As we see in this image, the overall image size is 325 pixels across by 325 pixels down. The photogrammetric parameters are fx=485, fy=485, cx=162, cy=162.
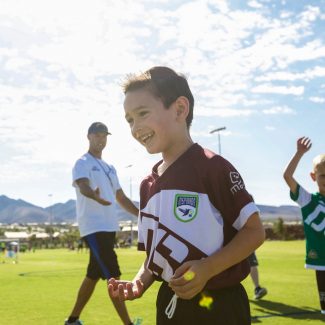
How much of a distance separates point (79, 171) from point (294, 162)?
7.75 ft

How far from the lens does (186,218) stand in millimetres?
2180

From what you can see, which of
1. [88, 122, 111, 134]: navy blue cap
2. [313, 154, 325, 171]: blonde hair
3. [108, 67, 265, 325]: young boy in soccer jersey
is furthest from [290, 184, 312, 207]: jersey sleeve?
[108, 67, 265, 325]: young boy in soccer jersey

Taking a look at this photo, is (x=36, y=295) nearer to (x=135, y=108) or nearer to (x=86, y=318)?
(x=86, y=318)

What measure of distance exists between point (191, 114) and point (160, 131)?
24 cm

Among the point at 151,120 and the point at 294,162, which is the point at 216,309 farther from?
the point at 294,162

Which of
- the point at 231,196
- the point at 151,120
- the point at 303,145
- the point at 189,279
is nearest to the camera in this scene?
the point at 189,279

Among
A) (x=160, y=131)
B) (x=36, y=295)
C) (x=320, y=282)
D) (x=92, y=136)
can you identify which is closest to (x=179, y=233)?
(x=160, y=131)

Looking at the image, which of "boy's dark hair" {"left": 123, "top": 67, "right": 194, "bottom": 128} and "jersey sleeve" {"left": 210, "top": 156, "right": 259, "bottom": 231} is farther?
"boy's dark hair" {"left": 123, "top": 67, "right": 194, "bottom": 128}

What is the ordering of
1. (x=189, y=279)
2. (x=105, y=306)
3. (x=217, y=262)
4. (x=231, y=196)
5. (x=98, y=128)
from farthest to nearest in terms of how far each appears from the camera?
(x=105, y=306)
(x=98, y=128)
(x=231, y=196)
(x=217, y=262)
(x=189, y=279)

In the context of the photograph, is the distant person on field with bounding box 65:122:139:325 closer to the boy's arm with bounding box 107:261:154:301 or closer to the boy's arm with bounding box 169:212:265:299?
the boy's arm with bounding box 107:261:154:301

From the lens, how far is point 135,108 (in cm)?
233

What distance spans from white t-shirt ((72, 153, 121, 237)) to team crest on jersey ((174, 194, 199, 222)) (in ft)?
11.1

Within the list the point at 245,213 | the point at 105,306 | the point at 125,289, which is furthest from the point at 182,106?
the point at 105,306

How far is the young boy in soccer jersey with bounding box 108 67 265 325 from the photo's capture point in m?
2.09
